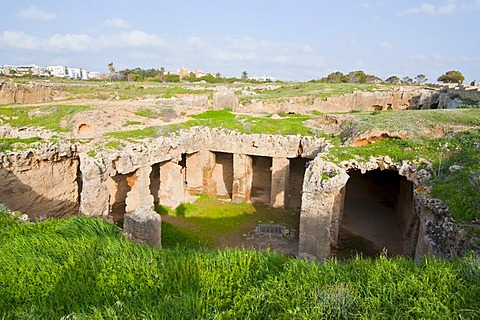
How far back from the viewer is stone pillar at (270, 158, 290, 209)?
49.6ft

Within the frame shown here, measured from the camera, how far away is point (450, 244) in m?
7.54

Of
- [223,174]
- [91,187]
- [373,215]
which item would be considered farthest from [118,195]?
[373,215]

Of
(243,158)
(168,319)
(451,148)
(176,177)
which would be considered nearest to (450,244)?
(451,148)

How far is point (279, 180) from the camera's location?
1526cm

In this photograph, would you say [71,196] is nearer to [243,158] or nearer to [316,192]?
[243,158]

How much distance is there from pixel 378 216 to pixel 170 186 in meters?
9.53

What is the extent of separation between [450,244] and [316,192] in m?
3.78

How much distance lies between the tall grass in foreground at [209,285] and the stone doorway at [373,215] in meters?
7.45

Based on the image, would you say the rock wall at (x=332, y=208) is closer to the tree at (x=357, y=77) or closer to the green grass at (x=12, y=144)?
Result: the green grass at (x=12, y=144)

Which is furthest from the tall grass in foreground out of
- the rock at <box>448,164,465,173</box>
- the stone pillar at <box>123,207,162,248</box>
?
the rock at <box>448,164,465,173</box>

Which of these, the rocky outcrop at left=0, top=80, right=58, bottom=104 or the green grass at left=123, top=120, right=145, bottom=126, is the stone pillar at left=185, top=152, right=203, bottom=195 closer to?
the green grass at left=123, top=120, right=145, bottom=126

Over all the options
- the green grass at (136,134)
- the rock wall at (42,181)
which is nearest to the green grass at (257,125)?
the green grass at (136,134)

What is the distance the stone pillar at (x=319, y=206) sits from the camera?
10.3 metres

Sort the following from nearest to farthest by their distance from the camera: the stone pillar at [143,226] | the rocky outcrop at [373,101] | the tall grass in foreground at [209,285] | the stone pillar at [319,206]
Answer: the tall grass in foreground at [209,285] < the stone pillar at [143,226] < the stone pillar at [319,206] < the rocky outcrop at [373,101]
